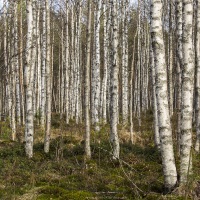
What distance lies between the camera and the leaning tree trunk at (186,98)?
637cm

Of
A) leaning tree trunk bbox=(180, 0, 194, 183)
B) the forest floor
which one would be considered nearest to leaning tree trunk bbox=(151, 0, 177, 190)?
leaning tree trunk bbox=(180, 0, 194, 183)

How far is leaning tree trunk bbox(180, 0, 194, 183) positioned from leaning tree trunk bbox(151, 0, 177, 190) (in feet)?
0.87

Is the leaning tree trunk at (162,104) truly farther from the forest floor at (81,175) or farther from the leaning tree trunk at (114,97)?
the leaning tree trunk at (114,97)

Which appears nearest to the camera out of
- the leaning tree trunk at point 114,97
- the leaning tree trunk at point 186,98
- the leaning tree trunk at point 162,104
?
the leaning tree trunk at point 162,104

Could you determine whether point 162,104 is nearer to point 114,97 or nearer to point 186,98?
point 186,98

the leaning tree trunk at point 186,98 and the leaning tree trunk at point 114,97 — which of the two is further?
the leaning tree trunk at point 114,97

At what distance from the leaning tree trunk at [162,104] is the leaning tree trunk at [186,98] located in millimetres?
265

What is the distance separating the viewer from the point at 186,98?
22.1 feet

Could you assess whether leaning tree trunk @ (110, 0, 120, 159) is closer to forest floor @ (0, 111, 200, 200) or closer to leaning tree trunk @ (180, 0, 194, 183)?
forest floor @ (0, 111, 200, 200)

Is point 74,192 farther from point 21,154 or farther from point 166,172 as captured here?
point 21,154

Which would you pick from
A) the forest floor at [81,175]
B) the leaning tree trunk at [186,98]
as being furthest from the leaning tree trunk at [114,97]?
the leaning tree trunk at [186,98]

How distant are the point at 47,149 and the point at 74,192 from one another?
15.6 feet

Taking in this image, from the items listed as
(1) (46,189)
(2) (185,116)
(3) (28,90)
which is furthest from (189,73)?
(3) (28,90)

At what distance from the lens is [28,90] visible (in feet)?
35.1
